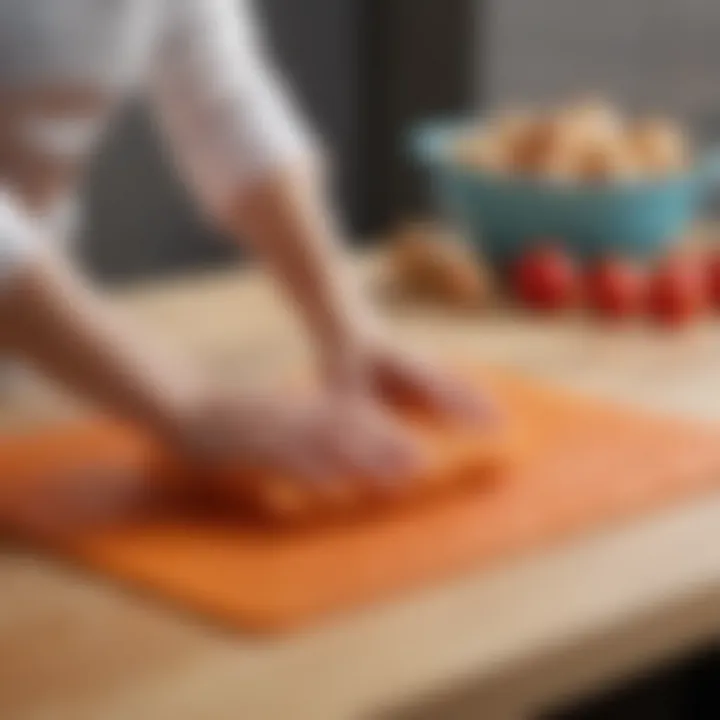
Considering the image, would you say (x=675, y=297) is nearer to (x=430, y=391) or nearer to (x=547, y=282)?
(x=547, y=282)

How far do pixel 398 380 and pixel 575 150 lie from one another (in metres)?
0.35

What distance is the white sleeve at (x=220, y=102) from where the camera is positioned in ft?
3.06

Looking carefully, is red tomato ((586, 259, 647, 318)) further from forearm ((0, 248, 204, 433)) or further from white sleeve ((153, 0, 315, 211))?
forearm ((0, 248, 204, 433))

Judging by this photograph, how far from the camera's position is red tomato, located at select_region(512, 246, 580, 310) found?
1152 millimetres

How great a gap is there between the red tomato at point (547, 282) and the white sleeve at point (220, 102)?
25 cm

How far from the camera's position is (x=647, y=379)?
3.25 feet

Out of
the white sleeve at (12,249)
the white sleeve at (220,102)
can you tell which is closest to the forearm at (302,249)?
the white sleeve at (220,102)

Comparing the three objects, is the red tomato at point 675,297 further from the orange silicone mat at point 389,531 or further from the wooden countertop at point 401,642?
the wooden countertop at point 401,642

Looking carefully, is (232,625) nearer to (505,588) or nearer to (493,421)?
(505,588)

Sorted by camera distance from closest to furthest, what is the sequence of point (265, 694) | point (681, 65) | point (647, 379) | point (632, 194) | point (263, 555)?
point (265, 694)
point (263, 555)
point (647, 379)
point (632, 194)
point (681, 65)

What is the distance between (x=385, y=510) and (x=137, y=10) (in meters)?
0.29

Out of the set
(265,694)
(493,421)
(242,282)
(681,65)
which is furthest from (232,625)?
(681,65)

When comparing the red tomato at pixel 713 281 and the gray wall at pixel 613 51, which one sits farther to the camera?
the gray wall at pixel 613 51

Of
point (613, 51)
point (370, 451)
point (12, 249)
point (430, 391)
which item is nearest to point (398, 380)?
point (430, 391)
